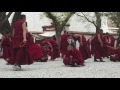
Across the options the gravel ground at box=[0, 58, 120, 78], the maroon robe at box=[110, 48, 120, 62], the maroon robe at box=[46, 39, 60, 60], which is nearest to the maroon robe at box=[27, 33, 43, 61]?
the gravel ground at box=[0, 58, 120, 78]

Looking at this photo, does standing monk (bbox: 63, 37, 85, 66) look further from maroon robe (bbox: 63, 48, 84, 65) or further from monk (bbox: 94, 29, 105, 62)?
monk (bbox: 94, 29, 105, 62)

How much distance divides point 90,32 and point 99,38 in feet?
109

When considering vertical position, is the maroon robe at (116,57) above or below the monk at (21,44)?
below

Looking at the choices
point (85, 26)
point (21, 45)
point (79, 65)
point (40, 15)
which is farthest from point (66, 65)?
point (85, 26)

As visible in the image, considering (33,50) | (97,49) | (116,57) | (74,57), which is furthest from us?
(116,57)

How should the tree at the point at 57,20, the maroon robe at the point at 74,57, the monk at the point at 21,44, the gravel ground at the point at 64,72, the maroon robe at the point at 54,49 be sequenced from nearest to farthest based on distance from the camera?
the gravel ground at the point at 64,72 < the monk at the point at 21,44 < the maroon robe at the point at 74,57 < the maroon robe at the point at 54,49 < the tree at the point at 57,20

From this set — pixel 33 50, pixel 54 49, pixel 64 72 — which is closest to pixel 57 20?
pixel 54 49

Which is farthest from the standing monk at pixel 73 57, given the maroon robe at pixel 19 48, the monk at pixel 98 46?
the monk at pixel 98 46

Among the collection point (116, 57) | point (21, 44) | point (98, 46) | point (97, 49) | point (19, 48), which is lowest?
point (116, 57)

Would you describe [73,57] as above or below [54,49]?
above

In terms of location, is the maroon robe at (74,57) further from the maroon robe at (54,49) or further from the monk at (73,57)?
the maroon robe at (54,49)

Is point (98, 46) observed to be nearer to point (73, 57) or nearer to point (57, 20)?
point (73, 57)

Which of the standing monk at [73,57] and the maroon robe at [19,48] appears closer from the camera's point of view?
the maroon robe at [19,48]

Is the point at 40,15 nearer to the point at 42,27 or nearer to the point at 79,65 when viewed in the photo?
the point at 42,27
